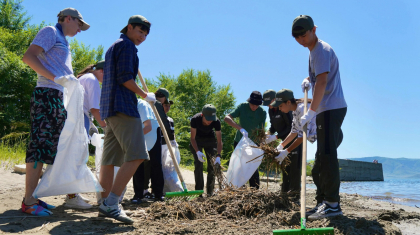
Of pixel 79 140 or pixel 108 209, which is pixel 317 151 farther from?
pixel 79 140

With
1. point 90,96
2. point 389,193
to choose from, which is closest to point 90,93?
point 90,96

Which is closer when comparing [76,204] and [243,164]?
[76,204]

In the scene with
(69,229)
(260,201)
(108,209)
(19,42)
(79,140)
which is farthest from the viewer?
(19,42)

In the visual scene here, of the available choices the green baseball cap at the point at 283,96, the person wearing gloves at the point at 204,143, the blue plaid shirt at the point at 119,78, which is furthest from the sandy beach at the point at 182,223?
the person wearing gloves at the point at 204,143

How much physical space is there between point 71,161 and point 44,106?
56 centimetres

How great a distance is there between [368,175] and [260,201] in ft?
86.7

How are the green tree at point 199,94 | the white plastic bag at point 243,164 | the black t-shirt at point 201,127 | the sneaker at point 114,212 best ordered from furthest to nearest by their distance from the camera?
the green tree at point 199,94, the black t-shirt at point 201,127, the white plastic bag at point 243,164, the sneaker at point 114,212

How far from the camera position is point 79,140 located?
305 centimetres

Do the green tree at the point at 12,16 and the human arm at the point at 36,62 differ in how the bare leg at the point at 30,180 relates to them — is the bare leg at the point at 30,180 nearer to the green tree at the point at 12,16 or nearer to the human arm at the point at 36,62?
the human arm at the point at 36,62

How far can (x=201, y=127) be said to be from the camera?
5254mm

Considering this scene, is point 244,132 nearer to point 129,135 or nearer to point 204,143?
point 204,143

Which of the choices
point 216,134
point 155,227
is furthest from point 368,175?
point 155,227

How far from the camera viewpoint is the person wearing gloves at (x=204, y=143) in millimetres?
5137

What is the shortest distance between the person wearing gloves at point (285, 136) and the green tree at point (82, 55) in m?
14.1
